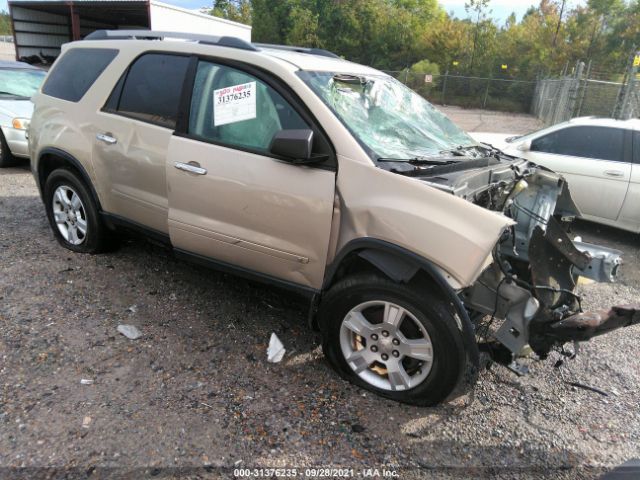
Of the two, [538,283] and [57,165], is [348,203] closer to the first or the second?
[538,283]

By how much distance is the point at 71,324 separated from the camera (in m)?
3.51

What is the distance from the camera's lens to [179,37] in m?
3.94

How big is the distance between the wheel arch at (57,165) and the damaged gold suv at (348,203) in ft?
0.24

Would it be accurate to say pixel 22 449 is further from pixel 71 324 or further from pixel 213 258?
pixel 213 258

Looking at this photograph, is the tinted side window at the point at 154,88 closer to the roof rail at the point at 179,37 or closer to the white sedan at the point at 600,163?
the roof rail at the point at 179,37

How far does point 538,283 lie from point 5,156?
8.20 meters

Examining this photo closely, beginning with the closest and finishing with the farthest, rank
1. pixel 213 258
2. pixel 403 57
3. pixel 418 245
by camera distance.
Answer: pixel 418 245 < pixel 213 258 < pixel 403 57

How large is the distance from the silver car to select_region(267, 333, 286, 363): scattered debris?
6158 millimetres

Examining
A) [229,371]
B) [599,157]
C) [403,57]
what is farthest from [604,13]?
[229,371]

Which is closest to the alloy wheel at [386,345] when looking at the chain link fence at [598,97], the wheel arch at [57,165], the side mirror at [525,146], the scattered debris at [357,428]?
the scattered debris at [357,428]

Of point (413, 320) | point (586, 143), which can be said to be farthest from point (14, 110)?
point (586, 143)

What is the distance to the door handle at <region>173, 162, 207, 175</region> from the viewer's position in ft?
10.8

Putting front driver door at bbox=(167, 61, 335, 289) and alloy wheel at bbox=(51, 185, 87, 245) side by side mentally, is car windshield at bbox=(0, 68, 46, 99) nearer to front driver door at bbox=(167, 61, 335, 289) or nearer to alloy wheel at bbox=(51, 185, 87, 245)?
alloy wheel at bbox=(51, 185, 87, 245)

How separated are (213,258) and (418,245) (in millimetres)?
1556
